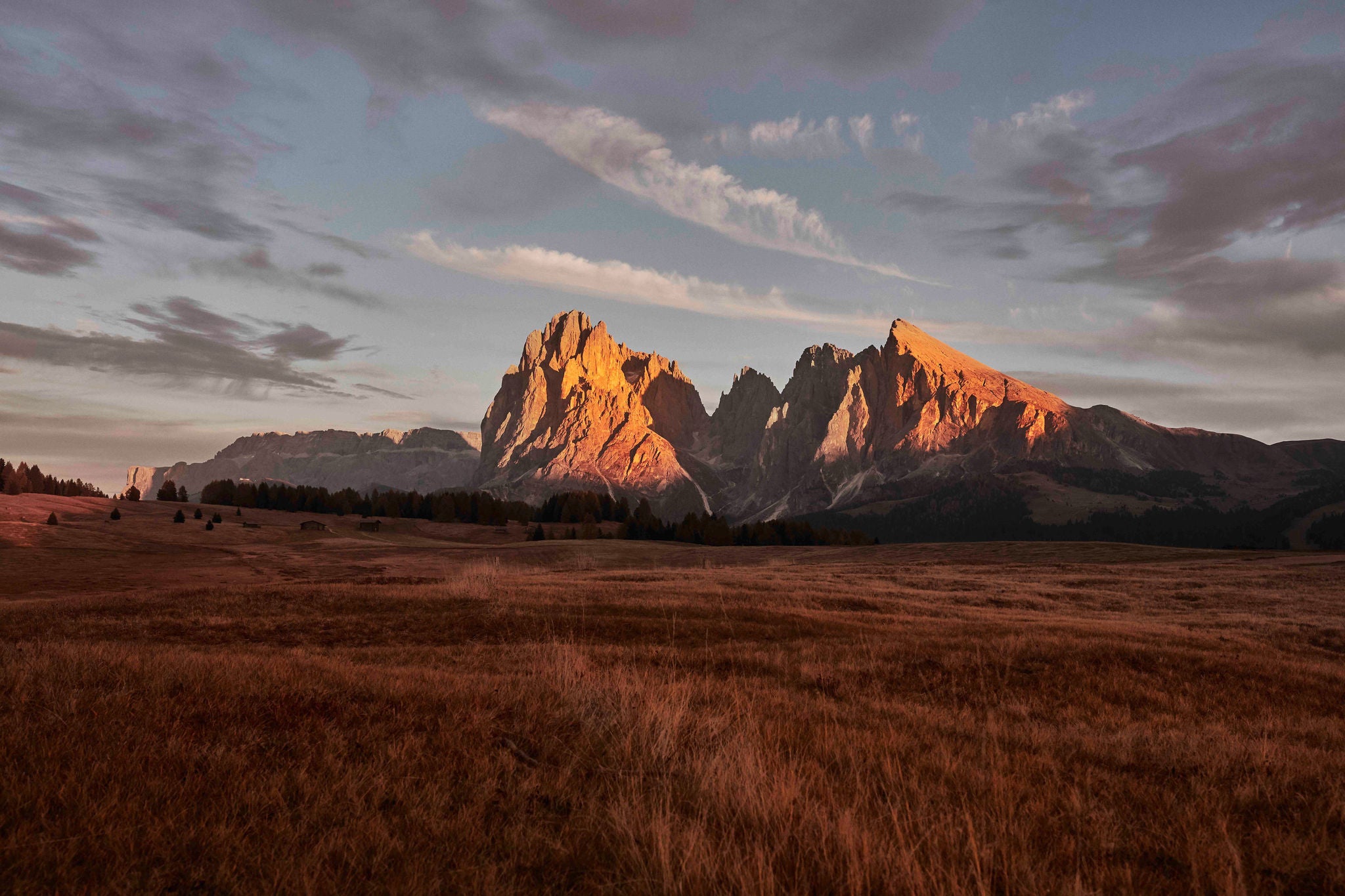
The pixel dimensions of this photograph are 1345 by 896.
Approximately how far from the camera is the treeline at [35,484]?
111875 mm

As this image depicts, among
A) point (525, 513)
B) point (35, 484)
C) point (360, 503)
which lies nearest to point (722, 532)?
point (525, 513)

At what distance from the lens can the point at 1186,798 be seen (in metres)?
6.94

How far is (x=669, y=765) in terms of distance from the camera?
6.90 m

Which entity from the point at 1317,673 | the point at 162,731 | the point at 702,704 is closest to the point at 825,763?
the point at 702,704

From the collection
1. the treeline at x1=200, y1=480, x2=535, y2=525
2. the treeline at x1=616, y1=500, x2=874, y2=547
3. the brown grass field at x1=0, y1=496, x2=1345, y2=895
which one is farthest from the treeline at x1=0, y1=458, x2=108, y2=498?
the brown grass field at x1=0, y1=496, x2=1345, y2=895

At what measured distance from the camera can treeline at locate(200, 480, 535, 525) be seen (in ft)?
454

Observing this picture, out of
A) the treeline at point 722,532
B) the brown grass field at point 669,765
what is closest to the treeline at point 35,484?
the treeline at point 722,532

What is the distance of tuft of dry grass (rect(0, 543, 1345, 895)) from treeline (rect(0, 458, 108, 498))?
125m

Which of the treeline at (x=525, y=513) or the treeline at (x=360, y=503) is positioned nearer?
the treeline at (x=525, y=513)

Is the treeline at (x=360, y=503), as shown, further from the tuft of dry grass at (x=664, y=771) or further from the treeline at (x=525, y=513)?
the tuft of dry grass at (x=664, y=771)

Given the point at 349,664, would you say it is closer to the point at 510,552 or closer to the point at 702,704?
the point at 702,704

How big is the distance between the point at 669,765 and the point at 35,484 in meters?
164

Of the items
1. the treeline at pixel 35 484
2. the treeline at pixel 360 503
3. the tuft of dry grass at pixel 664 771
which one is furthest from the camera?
the treeline at pixel 360 503

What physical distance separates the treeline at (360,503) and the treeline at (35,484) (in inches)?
811
